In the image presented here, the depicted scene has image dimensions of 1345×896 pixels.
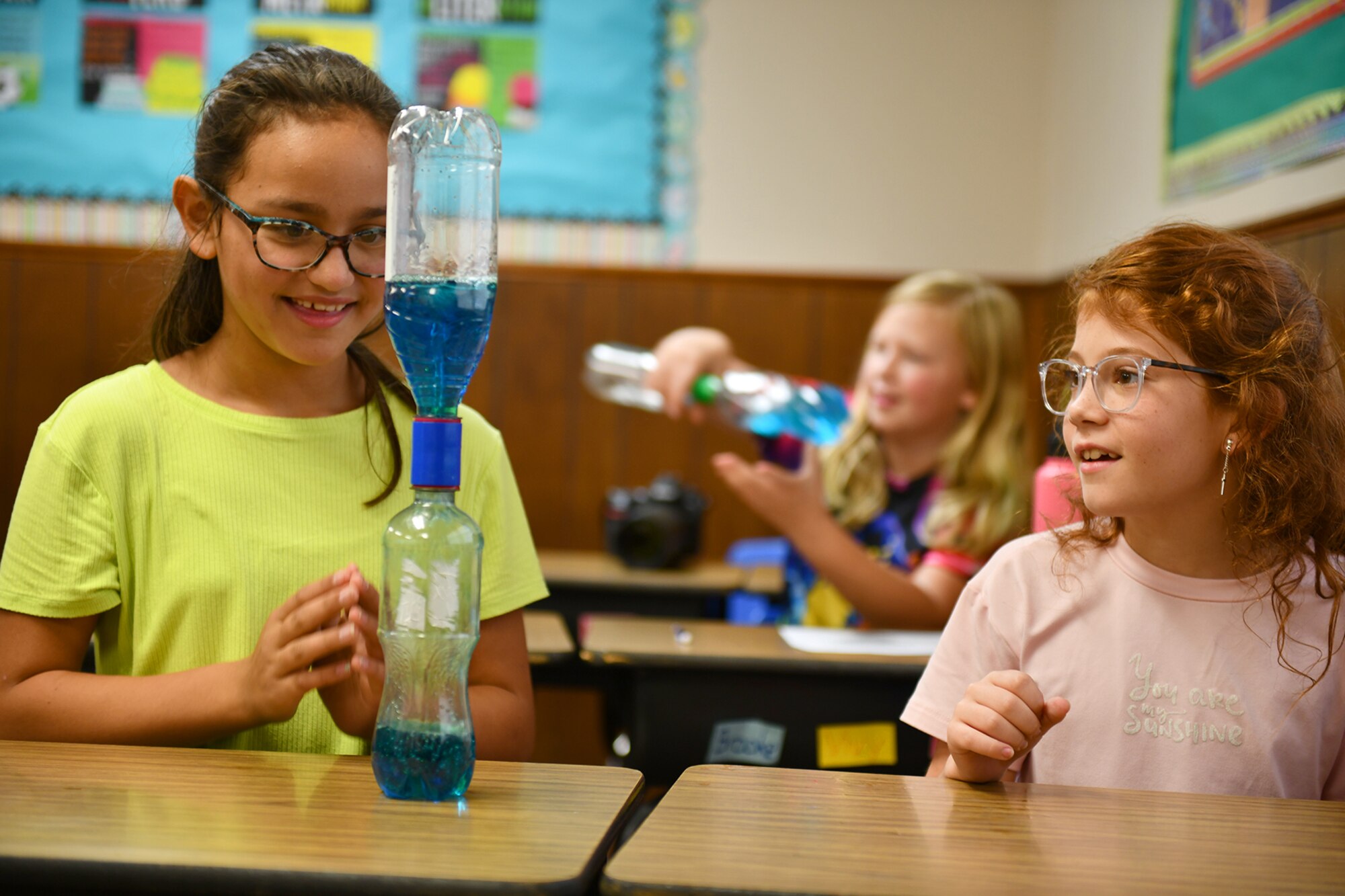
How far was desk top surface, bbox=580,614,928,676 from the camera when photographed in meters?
1.78

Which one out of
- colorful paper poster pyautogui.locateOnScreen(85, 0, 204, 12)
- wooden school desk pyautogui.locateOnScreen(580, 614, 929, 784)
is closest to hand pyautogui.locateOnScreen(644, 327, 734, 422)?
wooden school desk pyautogui.locateOnScreen(580, 614, 929, 784)

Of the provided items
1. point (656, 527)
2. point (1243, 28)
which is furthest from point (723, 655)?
point (1243, 28)

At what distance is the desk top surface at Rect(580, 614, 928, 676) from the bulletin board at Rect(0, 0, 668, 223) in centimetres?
246

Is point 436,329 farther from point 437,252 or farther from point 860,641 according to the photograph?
point 860,641

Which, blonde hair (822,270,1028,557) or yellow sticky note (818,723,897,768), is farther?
blonde hair (822,270,1028,557)

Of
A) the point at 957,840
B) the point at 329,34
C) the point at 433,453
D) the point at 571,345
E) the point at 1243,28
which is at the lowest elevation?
the point at 957,840

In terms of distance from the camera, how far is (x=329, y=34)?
416cm

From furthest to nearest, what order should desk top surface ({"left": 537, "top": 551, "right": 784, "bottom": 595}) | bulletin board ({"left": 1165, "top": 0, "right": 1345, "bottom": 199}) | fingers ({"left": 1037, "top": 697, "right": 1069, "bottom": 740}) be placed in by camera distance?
1. desk top surface ({"left": 537, "top": 551, "right": 784, "bottom": 595})
2. bulletin board ({"left": 1165, "top": 0, "right": 1345, "bottom": 199})
3. fingers ({"left": 1037, "top": 697, "right": 1069, "bottom": 740})

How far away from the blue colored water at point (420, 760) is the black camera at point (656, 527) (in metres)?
2.55

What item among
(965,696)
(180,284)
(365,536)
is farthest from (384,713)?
(180,284)

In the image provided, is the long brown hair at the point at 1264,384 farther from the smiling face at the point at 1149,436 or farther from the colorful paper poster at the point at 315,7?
the colorful paper poster at the point at 315,7

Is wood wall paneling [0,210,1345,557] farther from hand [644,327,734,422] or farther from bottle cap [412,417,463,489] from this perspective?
bottle cap [412,417,463,489]

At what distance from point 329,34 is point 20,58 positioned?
3.24ft

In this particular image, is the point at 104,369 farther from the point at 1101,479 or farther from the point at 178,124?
the point at 1101,479
